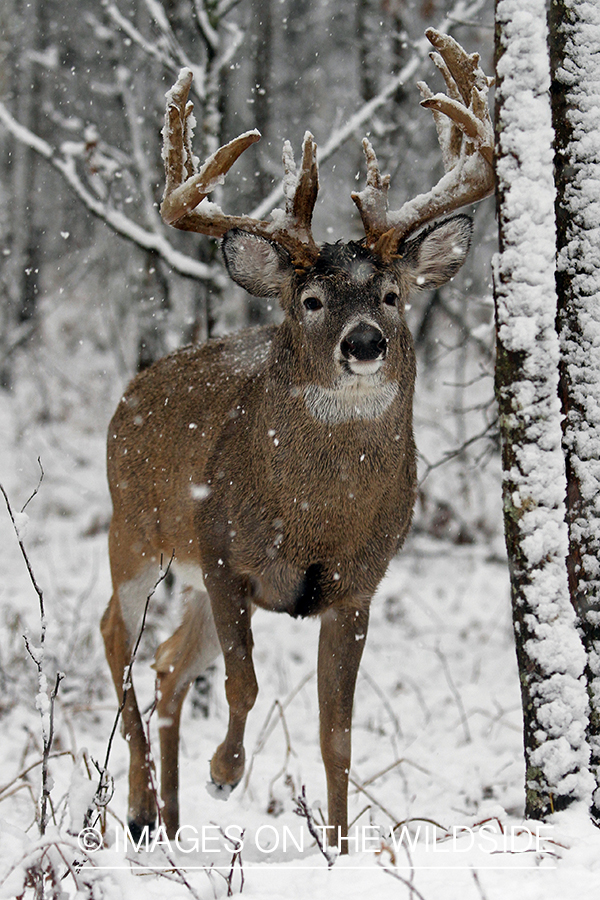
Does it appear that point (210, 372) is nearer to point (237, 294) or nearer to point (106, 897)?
point (106, 897)

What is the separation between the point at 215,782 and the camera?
448cm

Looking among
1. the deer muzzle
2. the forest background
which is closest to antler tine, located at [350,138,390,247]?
the deer muzzle

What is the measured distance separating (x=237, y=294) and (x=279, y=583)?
14.6 metres

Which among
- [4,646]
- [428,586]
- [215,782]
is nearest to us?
[215,782]

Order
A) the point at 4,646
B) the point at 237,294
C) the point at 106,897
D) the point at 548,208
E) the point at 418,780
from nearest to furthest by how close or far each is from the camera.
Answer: the point at 106,897
the point at 548,208
the point at 418,780
the point at 4,646
the point at 237,294

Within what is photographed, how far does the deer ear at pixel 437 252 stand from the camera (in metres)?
4.43

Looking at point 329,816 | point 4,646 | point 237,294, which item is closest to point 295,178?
point 329,816

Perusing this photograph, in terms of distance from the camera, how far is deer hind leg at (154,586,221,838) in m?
→ 5.11

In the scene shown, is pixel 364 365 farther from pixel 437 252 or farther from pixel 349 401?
pixel 437 252

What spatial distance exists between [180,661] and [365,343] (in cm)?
244

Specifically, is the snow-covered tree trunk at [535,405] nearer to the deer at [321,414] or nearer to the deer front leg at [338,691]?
the deer at [321,414]

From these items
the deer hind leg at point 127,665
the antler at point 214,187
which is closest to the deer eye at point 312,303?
the antler at point 214,187

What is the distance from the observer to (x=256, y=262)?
4422 millimetres

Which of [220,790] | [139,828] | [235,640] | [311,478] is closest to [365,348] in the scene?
[311,478]
